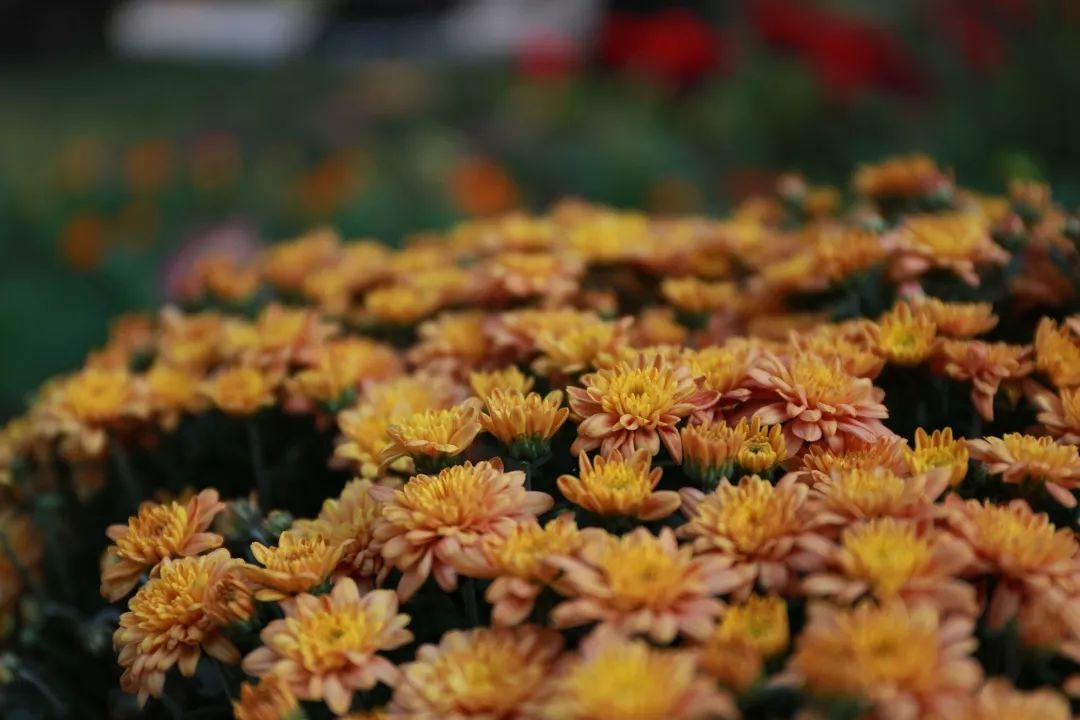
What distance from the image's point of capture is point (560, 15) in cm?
1111

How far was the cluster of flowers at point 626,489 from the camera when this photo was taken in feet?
2.63

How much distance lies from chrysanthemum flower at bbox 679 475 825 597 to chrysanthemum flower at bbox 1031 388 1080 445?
29cm

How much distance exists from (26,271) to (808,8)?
3.45 metres

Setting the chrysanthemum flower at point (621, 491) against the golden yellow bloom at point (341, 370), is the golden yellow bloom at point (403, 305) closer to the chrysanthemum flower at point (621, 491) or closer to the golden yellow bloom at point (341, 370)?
the golden yellow bloom at point (341, 370)

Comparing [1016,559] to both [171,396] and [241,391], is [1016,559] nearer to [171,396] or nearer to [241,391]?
[241,391]

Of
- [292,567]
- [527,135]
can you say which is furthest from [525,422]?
[527,135]

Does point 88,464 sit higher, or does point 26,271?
point 88,464

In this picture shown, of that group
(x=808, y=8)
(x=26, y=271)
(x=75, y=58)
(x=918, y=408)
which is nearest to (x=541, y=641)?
(x=918, y=408)

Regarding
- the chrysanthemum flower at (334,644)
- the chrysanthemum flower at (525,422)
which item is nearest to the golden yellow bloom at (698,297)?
the chrysanthemum flower at (525,422)

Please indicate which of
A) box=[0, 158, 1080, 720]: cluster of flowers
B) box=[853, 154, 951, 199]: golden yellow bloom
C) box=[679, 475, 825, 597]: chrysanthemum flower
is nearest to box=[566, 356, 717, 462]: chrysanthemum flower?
box=[0, 158, 1080, 720]: cluster of flowers

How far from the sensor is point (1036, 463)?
37.6 inches

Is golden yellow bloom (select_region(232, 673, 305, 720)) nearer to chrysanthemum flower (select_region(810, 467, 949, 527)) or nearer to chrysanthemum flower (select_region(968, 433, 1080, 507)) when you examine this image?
chrysanthemum flower (select_region(810, 467, 949, 527))

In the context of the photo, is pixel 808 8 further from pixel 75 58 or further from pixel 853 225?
pixel 75 58

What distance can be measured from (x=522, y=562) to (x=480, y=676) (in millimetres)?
91
